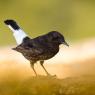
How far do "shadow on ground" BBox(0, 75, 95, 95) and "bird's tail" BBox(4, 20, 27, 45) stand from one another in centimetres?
22

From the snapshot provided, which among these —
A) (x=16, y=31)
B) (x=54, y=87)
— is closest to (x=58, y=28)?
(x=16, y=31)

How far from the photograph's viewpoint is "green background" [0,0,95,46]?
9.59 feet

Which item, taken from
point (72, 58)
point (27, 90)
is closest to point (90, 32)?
point (72, 58)

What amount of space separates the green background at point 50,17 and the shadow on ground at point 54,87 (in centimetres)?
35

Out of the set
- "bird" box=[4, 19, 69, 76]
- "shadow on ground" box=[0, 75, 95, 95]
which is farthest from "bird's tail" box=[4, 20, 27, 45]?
"shadow on ground" box=[0, 75, 95, 95]

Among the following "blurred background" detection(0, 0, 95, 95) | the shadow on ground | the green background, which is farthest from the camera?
the green background

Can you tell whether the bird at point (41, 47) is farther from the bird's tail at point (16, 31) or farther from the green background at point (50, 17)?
the green background at point (50, 17)

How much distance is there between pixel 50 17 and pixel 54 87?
63cm

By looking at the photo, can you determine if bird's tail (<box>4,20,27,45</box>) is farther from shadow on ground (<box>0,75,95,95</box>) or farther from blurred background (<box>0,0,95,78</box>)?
shadow on ground (<box>0,75,95,95</box>)

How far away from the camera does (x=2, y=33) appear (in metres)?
2.91

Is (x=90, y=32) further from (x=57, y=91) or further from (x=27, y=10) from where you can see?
(x=57, y=91)

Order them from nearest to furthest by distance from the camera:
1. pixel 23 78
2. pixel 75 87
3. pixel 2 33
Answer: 1. pixel 75 87
2. pixel 23 78
3. pixel 2 33

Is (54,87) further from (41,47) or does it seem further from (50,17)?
(50,17)

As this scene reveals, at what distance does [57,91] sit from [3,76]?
352 millimetres
